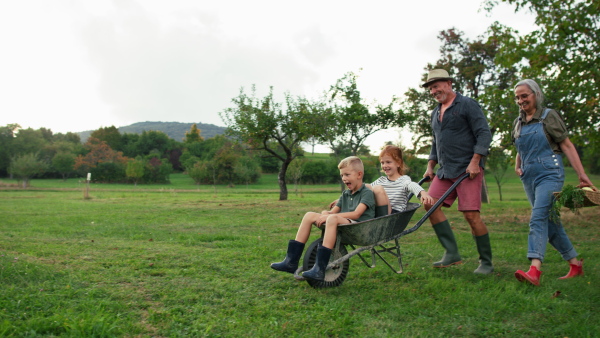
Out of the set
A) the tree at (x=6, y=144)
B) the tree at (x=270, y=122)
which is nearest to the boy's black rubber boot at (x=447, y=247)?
the tree at (x=270, y=122)

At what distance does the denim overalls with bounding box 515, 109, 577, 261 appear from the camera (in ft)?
13.2

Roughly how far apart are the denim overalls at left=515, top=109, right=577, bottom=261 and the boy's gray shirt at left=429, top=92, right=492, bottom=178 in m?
0.37

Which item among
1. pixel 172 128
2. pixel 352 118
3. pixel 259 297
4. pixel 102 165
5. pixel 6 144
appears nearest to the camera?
pixel 259 297

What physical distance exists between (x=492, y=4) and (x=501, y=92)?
224 centimetres

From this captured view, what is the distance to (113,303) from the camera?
126 inches

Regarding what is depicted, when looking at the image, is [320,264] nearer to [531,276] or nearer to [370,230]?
[370,230]

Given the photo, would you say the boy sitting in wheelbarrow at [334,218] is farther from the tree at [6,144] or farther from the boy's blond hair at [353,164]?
the tree at [6,144]

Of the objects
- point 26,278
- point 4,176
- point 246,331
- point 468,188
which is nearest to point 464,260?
point 468,188

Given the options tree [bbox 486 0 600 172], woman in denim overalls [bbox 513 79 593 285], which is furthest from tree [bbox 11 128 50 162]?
woman in denim overalls [bbox 513 79 593 285]

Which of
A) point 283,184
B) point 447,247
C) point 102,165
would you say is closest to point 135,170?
point 102,165

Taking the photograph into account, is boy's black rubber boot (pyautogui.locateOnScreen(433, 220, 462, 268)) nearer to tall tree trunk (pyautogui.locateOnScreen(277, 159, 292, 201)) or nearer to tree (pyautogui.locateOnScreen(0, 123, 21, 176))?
tall tree trunk (pyautogui.locateOnScreen(277, 159, 292, 201))

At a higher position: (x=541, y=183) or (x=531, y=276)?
(x=541, y=183)

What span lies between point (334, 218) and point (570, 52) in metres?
8.66

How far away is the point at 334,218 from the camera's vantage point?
12.4ft
